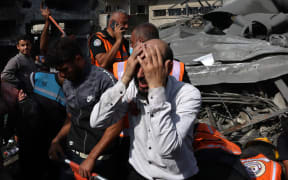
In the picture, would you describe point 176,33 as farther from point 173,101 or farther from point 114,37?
point 173,101

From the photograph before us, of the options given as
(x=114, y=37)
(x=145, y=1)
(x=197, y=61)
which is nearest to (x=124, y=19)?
(x=114, y=37)

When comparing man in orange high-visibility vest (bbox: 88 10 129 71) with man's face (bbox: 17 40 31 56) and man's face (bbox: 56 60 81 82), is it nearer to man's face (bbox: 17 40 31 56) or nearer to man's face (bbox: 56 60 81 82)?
man's face (bbox: 56 60 81 82)

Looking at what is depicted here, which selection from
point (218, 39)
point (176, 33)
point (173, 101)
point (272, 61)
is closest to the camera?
point (173, 101)

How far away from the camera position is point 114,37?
357 centimetres

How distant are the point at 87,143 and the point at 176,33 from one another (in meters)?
5.57

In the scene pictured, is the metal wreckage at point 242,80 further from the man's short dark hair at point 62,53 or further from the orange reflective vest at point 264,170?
the man's short dark hair at point 62,53

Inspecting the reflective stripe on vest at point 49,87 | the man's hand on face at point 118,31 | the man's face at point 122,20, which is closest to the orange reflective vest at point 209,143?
the reflective stripe on vest at point 49,87

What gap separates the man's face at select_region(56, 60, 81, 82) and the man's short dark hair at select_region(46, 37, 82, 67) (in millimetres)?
27

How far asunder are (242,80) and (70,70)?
3.82 metres

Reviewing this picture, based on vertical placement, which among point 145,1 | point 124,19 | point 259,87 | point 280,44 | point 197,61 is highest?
point 145,1

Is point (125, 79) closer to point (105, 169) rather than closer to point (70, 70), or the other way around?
point (70, 70)

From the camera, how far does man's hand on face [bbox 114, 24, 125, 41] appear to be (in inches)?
137

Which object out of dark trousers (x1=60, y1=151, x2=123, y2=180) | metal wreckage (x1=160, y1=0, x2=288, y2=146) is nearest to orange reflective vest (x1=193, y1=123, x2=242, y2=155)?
dark trousers (x1=60, y1=151, x2=123, y2=180)

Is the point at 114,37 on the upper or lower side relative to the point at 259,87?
upper
